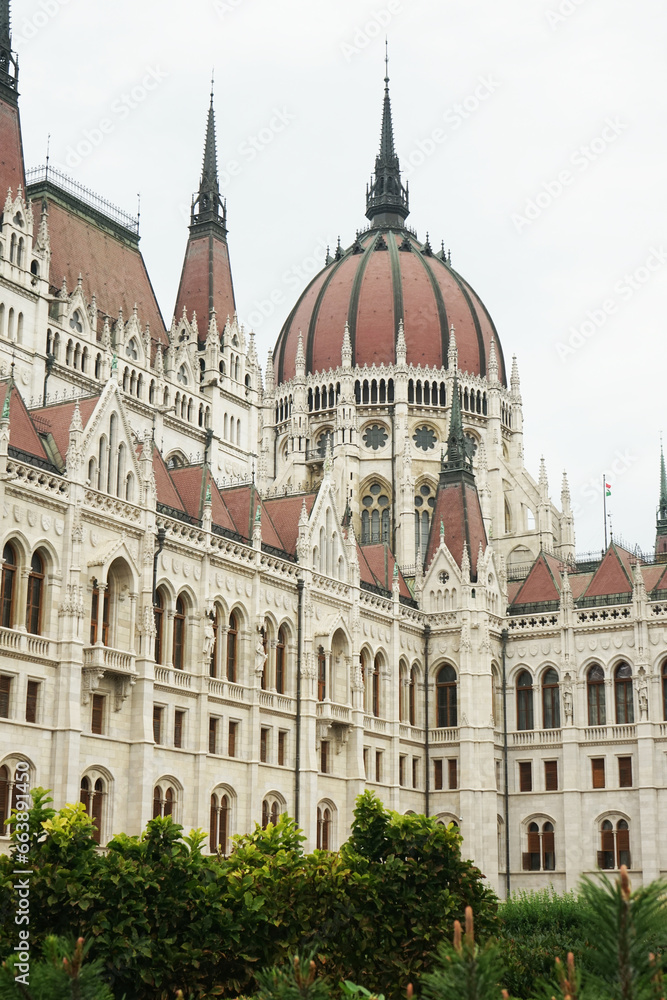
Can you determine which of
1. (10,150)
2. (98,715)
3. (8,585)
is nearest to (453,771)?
(98,715)

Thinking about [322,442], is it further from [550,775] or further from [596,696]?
[550,775]

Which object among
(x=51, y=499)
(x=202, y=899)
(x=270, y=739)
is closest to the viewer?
(x=202, y=899)

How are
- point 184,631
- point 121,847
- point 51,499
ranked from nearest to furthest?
point 121,847 → point 51,499 → point 184,631

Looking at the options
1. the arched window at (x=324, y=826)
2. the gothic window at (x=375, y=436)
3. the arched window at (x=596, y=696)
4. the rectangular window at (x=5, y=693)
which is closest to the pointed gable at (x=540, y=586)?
the arched window at (x=596, y=696)

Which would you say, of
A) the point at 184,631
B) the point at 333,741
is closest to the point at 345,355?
the point at 333,741

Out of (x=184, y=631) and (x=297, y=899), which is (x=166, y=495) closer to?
(x=184, y=631)

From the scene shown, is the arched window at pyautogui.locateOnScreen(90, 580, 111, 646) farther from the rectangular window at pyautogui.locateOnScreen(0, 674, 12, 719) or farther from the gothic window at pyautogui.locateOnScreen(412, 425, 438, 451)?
the gothic window at pyautogui.locateOnScreen(412, 425, 438, 451)

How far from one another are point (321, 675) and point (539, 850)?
16273 mm

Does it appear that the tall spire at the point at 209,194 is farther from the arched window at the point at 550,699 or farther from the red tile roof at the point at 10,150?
the arched window at the point at 550,699

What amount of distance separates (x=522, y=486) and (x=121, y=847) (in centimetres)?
6918

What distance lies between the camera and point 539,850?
208 feet

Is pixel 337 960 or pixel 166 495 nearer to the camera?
pixel 337 960

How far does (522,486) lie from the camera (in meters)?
89.1

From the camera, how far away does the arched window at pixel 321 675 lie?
55500 millimetres
